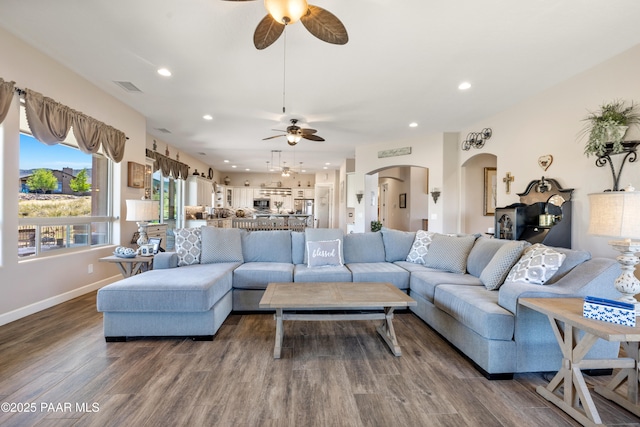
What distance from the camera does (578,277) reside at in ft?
7.15

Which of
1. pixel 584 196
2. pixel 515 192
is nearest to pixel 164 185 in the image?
pixel 515 192

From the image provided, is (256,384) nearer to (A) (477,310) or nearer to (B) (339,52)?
(A) (477,310)

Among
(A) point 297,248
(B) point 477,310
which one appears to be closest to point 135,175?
(A) point 297,248

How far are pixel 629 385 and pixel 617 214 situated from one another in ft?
3.57

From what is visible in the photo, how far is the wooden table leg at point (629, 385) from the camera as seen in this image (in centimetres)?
177

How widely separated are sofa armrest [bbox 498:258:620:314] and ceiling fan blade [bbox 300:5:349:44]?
2.31m

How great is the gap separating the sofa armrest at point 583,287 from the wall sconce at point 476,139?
3.78 m

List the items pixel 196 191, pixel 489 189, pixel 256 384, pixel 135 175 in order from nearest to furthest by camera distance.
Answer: pixel 256 384
pixel 135 175
pixel 489 189
pixel 196 191

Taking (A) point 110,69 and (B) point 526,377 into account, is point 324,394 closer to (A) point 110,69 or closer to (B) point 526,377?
(B) point 526,377

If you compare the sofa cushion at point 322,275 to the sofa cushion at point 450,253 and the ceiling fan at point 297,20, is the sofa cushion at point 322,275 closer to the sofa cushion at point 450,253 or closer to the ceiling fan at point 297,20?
the sofa cushion at point 450,253

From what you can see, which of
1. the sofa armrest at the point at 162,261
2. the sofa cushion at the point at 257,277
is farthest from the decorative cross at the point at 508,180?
the sofa armrest at the point at 162,261

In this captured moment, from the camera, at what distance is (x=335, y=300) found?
237 centimetres

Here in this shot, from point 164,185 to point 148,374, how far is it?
249 inches

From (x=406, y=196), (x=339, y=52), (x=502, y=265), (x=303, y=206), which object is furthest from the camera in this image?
(x=303, y=206)
